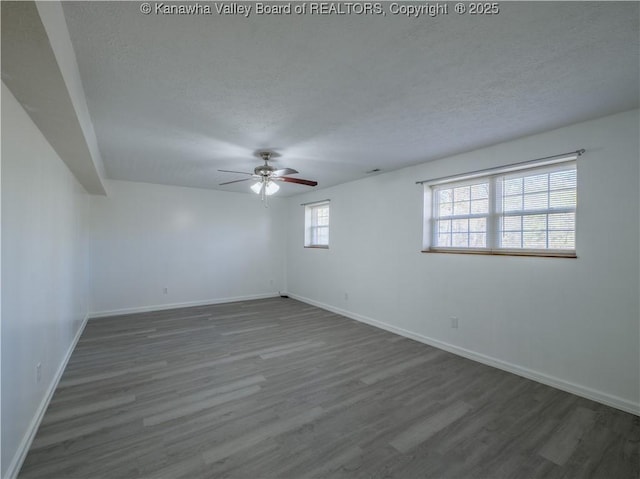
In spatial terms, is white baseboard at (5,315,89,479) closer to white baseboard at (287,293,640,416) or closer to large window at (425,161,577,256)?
white baseboard at (287,293,640,416)

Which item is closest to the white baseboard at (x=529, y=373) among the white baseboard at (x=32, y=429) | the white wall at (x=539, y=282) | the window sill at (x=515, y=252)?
the white wall at (x=539, y=282)

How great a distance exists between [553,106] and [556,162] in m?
0.75

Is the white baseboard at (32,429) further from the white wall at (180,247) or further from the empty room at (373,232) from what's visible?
the white wall at (180,247)

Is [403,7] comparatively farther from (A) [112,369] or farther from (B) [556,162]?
(A) [112,369]

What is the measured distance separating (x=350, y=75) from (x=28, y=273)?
2567 millimetres

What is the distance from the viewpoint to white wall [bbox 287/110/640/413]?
240cm

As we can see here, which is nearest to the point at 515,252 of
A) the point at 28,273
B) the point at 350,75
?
the point at 350,75

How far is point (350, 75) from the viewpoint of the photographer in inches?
74.2

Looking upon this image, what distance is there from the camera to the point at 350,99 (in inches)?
86.5

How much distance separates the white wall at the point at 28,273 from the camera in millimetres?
1612

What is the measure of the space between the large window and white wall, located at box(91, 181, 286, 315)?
3961 mm

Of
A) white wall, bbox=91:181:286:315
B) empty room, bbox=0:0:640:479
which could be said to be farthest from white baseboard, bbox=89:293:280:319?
empty room, bbox=0:0:640:479

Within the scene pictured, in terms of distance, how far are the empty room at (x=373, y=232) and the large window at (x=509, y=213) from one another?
0.02 metres

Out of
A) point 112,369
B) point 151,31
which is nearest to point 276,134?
point 151,31
